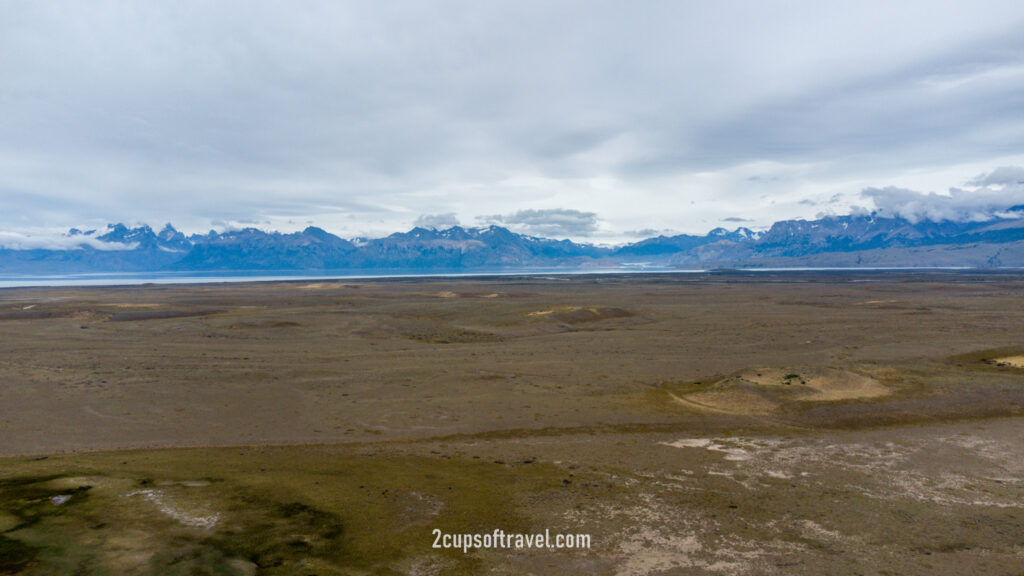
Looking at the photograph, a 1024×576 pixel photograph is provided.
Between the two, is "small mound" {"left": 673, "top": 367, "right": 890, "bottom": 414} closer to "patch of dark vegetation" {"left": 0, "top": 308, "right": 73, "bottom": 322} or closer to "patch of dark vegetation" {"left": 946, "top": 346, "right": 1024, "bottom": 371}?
"patch of dark vegetation" {"left": 946, "top": 346, "right": 1024, "bottom": 371}

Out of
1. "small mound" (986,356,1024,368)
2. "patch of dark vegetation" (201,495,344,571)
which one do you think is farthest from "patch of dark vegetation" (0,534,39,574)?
"small mound" (986,356,1024,368)

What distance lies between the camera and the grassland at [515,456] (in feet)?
33.9

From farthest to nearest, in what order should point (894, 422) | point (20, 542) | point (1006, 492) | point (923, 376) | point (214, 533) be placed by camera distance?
point (923, 376) → point (894, 422) → point (1006, 492) → point (214, 533) → point (20, 542)

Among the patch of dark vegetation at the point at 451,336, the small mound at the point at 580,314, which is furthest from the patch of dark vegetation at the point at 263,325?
the small mound at the point at 580,314

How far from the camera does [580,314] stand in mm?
54125

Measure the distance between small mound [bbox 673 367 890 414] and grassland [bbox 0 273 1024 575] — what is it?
0.56 ft

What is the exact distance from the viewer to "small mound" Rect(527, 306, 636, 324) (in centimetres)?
5197

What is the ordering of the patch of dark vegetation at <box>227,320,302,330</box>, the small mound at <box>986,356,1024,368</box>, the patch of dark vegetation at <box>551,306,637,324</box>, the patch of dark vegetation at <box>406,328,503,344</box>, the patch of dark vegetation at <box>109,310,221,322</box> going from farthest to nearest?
the patch of dark vegetation at <box>109,310,221,322</box> → the patch of dark vegetation at <box>551,306,637,324</box> → the patch of dark vegetation at <box>227,320,302,330</box> → the patch of dark vegetation at <box>406,328,503,344</box> → the small mound at <box>986,356,1024,368</box>

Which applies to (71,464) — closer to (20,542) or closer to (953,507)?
(20,542)

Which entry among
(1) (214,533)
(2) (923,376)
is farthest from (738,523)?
(2) (923,376)

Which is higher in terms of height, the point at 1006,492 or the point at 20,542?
the point at 20,542

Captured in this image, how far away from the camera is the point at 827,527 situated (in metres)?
11.5

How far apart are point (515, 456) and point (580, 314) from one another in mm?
38231

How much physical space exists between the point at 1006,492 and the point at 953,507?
2471mm
